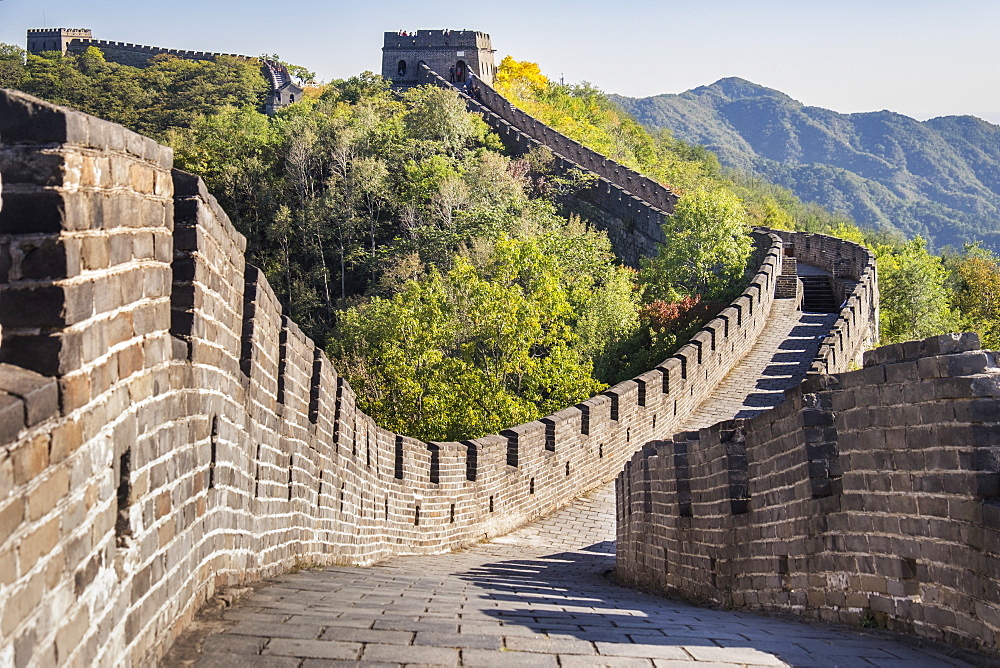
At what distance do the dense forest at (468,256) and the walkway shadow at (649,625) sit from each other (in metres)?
12.5

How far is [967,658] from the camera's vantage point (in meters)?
3.95

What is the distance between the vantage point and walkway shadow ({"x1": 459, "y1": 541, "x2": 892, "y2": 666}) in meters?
3.91

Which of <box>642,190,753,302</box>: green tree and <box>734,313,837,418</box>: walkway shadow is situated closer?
<box>734,313,837,418</box>: walkway shadow

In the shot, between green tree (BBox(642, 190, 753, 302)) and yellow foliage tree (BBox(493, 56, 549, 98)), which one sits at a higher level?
yellow foliage tree (BBox(493, 56, 549, 98))

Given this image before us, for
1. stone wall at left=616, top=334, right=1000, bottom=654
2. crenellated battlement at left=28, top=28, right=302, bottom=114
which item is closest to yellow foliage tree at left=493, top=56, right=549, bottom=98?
crenellated battlement at left=28, top=28, right=302, bottom=114

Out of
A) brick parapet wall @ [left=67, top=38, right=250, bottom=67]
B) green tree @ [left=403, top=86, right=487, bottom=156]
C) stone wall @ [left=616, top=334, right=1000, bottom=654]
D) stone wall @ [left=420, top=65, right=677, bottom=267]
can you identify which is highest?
brick parapet wall @ [left=67, top=38, right=250, bottom=67]

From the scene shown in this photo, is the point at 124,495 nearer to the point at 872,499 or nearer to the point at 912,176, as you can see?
the point at 872,499

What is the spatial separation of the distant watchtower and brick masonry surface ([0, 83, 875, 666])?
192 ft

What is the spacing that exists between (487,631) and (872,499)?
199cm

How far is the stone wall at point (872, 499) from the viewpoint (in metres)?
4.13

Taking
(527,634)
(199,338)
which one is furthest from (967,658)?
(199,338)

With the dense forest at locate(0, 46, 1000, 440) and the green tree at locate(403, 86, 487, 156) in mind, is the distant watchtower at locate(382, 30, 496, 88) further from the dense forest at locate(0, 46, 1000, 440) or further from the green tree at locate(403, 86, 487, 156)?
the green tree at locate(403, 86, 487, 156)

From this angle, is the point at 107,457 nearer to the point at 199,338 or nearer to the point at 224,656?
the point at 224,656

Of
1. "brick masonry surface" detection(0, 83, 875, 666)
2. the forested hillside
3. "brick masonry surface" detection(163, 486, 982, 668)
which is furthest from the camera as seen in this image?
the forested hillside
